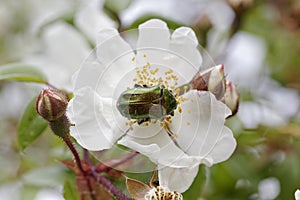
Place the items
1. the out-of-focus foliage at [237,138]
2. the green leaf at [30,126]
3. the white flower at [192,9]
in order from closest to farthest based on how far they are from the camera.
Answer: the green leaf at [30,126] < the out-of-focus foliage at [237,138] < the white flower at [192,9]

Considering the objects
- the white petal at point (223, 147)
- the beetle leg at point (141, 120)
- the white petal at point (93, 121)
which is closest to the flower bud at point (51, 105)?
the white petal at point (93, 121)

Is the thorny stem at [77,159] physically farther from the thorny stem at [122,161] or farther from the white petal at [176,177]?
the white petal at [176,177]

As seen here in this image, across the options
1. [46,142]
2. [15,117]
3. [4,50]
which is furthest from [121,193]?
[4,50]

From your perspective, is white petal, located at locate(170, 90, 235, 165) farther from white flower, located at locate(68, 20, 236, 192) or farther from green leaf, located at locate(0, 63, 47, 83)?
green leaf, located at locate(0, 63, 47, 83)

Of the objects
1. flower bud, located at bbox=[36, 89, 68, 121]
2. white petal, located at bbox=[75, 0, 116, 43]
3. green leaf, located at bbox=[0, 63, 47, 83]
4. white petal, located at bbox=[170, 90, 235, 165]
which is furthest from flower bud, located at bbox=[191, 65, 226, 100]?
white petal, located at bbox=[75, 0, 116, 43]

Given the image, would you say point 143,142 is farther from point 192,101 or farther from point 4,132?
point 4,132

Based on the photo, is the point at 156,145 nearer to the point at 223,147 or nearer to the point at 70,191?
the point at 223,147
